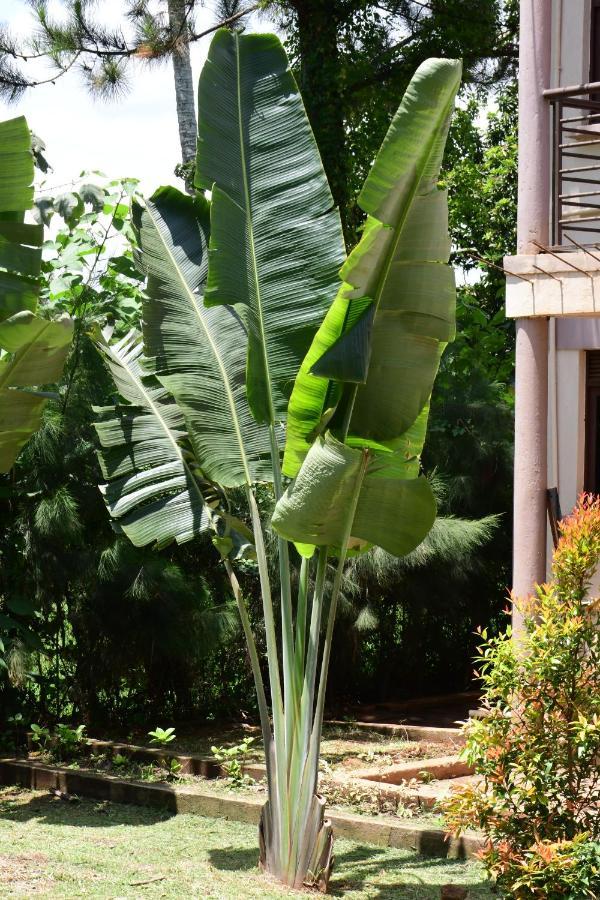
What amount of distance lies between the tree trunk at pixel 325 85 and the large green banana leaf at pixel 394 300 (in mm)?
8316

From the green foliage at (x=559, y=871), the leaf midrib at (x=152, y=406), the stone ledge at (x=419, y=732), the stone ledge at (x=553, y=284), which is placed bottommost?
the stone ledge at (x=419, y=732)

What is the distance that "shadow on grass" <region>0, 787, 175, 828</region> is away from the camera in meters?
7.49

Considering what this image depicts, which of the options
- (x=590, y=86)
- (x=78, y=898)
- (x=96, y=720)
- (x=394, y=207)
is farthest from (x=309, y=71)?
(x=78, y=898)

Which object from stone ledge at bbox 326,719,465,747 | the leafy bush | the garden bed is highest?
the leafy bush

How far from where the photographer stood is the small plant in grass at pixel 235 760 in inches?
326

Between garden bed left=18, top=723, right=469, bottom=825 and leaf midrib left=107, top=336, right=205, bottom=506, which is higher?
leaf midrib left=107, top=336, right=205, bottom=506

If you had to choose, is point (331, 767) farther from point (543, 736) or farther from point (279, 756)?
point (543, 736)

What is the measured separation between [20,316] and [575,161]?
4.36 m

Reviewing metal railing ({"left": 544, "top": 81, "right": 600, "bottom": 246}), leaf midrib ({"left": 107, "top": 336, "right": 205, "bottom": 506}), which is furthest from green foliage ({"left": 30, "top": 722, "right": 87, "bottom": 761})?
metal railing ({"left": 544, "top": 81, "right": 600, "bottom": 246})

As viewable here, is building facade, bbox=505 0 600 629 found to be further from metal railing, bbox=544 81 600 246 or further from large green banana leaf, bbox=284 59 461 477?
large green banana leaf, bbox=284 59 461 477

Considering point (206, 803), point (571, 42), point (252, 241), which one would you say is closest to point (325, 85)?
point (571, 42)

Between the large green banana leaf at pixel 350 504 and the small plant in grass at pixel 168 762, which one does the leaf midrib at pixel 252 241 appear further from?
the small plant in grass at pixel 168 762

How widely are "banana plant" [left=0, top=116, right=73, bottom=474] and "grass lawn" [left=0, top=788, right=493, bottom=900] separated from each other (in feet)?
8.14

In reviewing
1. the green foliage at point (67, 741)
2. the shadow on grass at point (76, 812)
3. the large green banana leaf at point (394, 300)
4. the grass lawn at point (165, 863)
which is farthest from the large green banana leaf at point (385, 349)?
the green foliage at point (67, 741)
